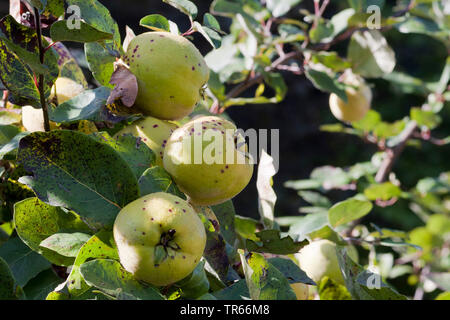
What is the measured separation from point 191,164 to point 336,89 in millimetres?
572

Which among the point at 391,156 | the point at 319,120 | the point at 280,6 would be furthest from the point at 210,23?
the point at 319,120

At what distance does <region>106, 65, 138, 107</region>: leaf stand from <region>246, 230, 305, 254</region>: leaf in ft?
0.55

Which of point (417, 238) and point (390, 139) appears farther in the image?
point (417, 238)

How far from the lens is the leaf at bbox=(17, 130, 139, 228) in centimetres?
42

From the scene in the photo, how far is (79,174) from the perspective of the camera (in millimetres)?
430

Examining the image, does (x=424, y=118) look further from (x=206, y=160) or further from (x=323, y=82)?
(x=206, y=160)

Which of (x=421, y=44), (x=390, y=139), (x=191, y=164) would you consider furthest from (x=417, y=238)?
(x=421, y=44)

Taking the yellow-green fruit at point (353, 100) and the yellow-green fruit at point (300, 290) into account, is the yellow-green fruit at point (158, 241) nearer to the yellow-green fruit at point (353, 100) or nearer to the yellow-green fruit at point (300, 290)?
the yellow-green fruit at point (300, 290)

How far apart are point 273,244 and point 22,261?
9.2 inches

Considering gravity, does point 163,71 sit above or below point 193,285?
above

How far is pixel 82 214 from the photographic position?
419 millimetres

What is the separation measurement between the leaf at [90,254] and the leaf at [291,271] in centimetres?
16

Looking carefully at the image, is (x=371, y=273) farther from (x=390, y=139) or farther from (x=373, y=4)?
(x=390, y=139)
